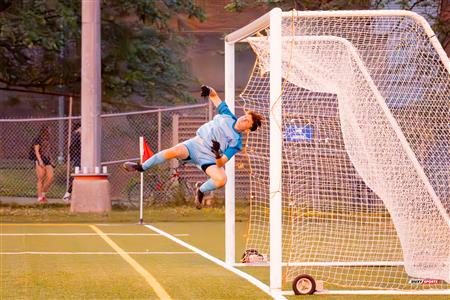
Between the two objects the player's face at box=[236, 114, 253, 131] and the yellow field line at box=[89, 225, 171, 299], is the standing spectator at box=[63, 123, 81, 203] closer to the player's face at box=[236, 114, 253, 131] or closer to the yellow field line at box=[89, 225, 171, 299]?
the yellow field line at box=[89, 225, 171, 299]

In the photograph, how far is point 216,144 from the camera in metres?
14.3

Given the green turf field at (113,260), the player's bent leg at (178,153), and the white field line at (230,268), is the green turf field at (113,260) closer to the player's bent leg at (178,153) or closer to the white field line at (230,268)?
the white field line at (230,268)

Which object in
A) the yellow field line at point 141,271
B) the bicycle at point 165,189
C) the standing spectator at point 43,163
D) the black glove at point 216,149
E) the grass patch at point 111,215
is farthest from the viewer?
the standing spectator at point 43,163

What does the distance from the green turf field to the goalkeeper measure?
1.16 metres

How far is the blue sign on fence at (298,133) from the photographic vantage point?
47.1 ft

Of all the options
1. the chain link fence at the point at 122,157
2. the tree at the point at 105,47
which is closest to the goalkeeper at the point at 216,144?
the chain link fence at the point at 122,157

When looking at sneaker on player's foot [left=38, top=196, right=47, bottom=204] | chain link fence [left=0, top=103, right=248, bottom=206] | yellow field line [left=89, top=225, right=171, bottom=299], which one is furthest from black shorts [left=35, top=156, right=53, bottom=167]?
yellow field line [left=89, top=225, right=171, bottom=299]

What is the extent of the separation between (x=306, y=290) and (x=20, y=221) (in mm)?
12546

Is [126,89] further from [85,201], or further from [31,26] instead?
[85,201]

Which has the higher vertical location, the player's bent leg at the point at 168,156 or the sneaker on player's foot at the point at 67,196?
the player's bent leg at the point at 168,156

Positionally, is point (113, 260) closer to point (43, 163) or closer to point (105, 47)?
point (43, 163)

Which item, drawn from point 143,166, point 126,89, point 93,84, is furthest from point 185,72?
point 143,166

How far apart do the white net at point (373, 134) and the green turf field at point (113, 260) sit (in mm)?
935

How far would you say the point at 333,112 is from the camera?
50.3ft
